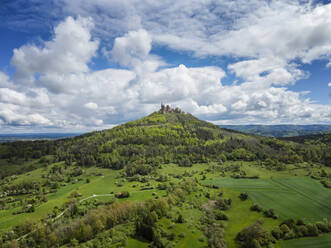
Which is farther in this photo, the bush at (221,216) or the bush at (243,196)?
the bush at (243,196)

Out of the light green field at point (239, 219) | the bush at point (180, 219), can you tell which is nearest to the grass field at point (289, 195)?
the light green field at point (239, 219)

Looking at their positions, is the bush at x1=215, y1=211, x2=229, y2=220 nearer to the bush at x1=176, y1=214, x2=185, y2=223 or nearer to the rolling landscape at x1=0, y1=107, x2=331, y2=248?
the rolling landscape at x1=0, y1=107, x2=331, y2=248

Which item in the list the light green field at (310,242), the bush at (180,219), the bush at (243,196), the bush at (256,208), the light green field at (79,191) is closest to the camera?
the light green field at (310,242)

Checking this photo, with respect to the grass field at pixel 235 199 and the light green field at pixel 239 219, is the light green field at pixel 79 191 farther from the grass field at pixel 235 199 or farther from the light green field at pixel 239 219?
the light green field at pixel 239 219

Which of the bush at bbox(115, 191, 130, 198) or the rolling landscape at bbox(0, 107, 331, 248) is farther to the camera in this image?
the bush at bbox(115, 191, 130, 198)

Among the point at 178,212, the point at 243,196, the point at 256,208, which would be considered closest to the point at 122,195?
the point at 178,212

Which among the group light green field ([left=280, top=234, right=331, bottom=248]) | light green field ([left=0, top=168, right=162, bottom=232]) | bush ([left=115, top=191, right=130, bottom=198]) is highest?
light green field ([left=280, top=234, right=331, bottom=248])

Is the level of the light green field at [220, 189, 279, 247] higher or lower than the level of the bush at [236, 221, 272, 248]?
lower

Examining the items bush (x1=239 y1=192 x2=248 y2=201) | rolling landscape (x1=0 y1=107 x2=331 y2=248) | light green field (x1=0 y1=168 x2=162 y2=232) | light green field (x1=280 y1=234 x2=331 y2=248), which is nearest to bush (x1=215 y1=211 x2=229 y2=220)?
rolling landscape (x1=0 y1=107 x2=331 y2=248)
